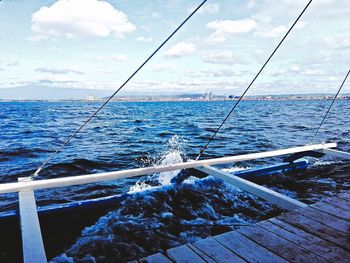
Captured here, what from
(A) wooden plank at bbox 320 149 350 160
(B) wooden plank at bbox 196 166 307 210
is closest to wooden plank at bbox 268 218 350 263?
(B) wooden plank at bbox 196 166 307 210

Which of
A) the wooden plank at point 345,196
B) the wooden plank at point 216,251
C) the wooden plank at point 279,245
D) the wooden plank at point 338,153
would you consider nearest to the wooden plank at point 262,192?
the wooden plank at point 345,196

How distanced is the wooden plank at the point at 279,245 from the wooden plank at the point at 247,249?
7cm

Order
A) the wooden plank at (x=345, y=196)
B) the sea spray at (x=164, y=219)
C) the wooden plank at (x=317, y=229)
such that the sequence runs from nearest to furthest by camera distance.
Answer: the wooden plank at (x=317, y=229), the wooden plank at (x=345, y=196), the sea spray at (x=164, y=219)

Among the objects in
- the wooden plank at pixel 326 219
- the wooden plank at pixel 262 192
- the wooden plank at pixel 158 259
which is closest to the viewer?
the wooden plank at pixel 158 259

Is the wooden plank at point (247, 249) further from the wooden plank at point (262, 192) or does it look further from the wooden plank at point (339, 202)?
the wooden plank at point (339, 202)

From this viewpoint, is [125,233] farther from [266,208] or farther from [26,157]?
[26,157]

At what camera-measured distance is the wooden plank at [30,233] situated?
2.64m

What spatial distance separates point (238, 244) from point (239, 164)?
28.1 feet

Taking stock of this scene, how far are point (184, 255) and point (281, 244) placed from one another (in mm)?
1070

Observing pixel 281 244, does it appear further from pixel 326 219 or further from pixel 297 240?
pixel 326 219

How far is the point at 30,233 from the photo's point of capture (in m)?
3.18

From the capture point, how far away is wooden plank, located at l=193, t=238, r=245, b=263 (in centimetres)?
244

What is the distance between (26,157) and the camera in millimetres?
13008

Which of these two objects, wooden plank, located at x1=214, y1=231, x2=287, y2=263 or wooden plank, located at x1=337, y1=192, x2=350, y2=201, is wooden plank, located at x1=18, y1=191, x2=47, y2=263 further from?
wooden plank, located at x1=337, y1=192, x2=350, y2=201
